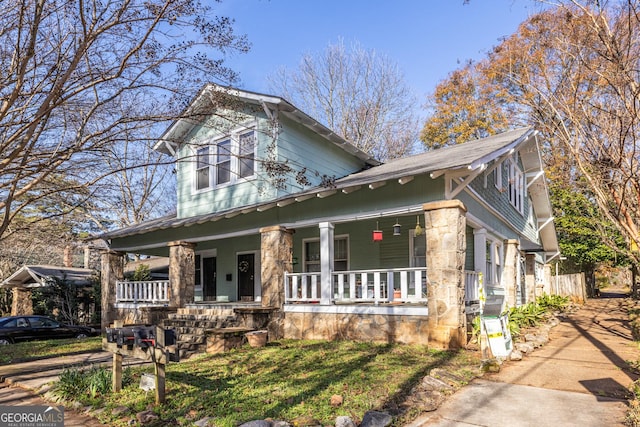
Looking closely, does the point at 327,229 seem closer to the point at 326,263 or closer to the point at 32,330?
the point at 326,263

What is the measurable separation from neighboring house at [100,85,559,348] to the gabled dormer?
0.05 meters

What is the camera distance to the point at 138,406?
19.2 feet

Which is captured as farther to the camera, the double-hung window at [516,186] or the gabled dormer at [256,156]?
the double-hung window at [516,186]

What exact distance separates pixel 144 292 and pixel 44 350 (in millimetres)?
3564

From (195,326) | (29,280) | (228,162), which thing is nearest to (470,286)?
(195,326)

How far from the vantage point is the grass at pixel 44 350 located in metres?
10.8

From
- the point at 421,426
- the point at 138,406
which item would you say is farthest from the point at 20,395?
the point at 421,426

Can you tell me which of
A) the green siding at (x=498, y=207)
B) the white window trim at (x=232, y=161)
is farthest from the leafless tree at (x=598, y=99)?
the white window trim at (x=232, y=161)

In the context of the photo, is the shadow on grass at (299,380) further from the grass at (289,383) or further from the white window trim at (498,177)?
the white window trim at (498,177)

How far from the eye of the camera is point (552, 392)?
20.1 ft

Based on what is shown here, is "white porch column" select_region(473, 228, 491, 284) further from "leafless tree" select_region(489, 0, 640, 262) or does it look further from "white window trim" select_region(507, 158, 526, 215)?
"white window trim" select_region(507, 158, 526, 215)

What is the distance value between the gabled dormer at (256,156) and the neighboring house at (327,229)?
0.05 m

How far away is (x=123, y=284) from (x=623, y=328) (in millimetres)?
15867

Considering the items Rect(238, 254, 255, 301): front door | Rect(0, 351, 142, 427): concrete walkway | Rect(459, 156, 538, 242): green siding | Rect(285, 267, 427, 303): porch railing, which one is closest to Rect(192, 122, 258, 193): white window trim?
Rect(238, 254, 255, 301): front door
